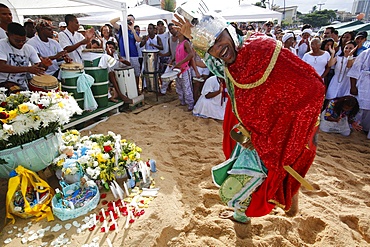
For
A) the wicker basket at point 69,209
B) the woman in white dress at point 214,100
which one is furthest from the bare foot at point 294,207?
the woman in white dress at point 214,100

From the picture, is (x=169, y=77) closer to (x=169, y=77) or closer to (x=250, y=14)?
(x=169, y=77)

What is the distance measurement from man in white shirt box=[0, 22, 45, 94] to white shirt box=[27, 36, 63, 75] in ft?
2.56

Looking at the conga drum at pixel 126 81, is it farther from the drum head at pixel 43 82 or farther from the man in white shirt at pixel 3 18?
the man in white shirt at pixel 3 18

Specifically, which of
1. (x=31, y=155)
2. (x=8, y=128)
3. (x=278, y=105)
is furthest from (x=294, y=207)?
(x=8, y=128)

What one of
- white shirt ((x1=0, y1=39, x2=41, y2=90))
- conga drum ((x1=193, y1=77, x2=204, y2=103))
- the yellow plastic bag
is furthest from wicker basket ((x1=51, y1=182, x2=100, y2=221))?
conga drum ((x1=193, y1=77, x2=204, y2=103))

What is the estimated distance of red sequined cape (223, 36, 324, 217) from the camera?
1.61 metres

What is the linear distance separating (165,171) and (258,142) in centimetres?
172

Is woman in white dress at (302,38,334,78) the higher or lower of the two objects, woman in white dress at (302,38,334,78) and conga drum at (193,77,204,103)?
the higher

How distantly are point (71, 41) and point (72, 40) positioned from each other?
0.03 metres

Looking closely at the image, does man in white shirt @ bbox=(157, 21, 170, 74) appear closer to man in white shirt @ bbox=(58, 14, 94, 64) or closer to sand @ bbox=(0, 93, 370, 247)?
man in white shirt @ bbox=(58, 14, 94, 64)

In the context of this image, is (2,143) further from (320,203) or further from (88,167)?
(320,203)

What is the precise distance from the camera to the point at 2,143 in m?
2.41

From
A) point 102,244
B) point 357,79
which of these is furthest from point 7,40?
point 357,79

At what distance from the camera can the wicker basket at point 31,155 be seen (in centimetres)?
244
